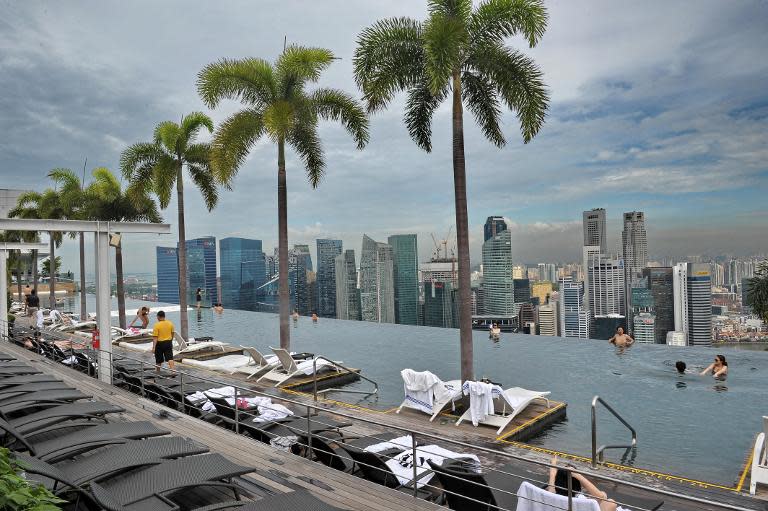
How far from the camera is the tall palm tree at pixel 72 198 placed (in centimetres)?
2406

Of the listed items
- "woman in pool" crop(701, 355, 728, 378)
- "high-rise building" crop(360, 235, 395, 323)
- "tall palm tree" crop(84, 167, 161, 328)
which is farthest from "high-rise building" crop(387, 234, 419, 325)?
"woman in pool" crop(701, 355, 728, 378)

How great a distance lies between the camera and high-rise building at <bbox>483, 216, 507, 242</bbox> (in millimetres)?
57253

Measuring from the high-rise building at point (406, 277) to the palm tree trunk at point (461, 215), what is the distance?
4219cm

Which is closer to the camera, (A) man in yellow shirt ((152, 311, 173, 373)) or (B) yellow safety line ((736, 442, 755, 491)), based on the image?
(B) yellow safety line ((736, 442, 755, 491))

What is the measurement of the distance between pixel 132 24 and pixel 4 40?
5.32 meters

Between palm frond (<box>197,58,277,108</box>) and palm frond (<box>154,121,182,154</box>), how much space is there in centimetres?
422

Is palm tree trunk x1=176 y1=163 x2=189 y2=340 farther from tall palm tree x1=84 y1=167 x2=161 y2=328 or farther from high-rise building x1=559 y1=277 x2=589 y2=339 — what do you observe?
high-rise building x1=559 y1=277 x2=589 y2=339

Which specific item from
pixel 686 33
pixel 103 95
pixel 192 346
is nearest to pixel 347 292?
pixel 103 95

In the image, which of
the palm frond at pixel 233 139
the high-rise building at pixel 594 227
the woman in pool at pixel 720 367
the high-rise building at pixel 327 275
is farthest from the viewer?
the high-rise building at pixel 594 227

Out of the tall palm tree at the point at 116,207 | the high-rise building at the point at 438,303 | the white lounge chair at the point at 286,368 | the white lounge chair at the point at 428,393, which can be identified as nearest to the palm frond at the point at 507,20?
the white lounge chair at the point at 428,393

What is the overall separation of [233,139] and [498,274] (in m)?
41.6

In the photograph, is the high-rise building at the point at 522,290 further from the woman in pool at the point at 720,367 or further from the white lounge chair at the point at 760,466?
the white lounge chair at the point at 760,466

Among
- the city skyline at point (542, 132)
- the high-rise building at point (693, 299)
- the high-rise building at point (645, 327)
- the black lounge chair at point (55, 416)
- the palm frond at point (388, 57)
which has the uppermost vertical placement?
the city skyline at point (542, 132)

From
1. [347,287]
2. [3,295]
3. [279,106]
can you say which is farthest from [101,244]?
[347,287]
